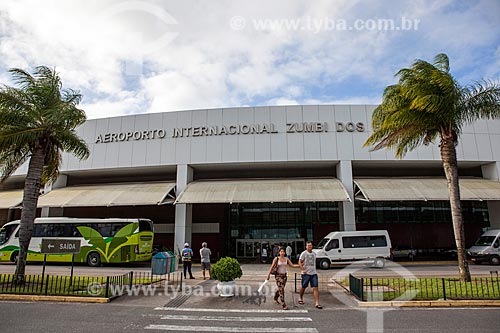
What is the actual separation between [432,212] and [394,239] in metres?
4.42

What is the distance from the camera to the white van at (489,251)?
65.6 ft

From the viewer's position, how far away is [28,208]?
11758mm

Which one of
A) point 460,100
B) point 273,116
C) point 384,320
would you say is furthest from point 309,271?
point 273,116

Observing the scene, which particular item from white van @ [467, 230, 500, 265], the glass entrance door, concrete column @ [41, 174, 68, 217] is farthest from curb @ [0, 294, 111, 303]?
white van @ [467, 230, 500, 265]

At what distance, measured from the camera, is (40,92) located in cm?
1229

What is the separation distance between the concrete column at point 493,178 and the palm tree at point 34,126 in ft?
87.3


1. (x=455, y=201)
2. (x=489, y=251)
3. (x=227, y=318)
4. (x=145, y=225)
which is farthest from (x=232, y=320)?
(x=489, y=251)

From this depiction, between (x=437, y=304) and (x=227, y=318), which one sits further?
(x=437, y=304)

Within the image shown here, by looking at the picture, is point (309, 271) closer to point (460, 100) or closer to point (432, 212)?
point (460, 100)

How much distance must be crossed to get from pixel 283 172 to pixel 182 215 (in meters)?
8.74

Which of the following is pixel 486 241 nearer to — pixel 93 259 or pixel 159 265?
pixel 159 265

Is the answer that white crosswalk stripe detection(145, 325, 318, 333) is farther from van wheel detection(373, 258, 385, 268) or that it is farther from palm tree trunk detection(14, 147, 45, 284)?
van wheel detection(373, 258, 385, 268)

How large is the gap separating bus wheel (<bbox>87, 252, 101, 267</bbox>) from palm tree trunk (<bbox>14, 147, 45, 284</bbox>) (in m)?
8.82

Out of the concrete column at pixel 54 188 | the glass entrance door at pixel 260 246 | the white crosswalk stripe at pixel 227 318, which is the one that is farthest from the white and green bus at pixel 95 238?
the white crosswalk stripe at pixel 227 318
